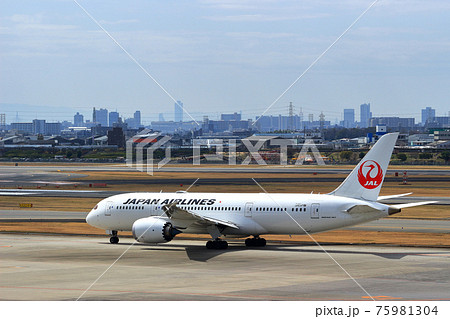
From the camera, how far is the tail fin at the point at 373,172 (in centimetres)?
5344

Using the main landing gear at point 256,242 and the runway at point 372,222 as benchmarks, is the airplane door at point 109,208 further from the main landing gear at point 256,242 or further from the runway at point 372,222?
the runway at point 372,222

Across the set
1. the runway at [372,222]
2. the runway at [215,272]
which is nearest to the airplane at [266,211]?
the runway at [215,272]

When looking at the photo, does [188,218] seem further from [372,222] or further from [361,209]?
[372,222]

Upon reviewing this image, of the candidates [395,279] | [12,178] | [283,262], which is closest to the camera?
[395,279]

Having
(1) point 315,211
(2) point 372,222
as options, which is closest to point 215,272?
(1) point 315,211

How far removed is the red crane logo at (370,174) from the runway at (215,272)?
4.84m

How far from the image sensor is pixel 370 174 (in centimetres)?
5366

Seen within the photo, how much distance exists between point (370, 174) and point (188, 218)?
1362 centimetres

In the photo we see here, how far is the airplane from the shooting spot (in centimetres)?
5331

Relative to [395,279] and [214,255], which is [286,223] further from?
[395,279]
